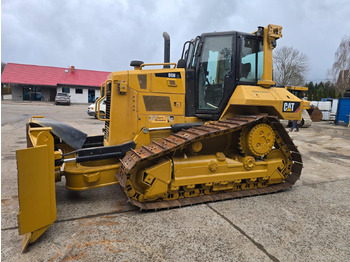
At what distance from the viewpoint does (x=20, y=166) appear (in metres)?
2.64

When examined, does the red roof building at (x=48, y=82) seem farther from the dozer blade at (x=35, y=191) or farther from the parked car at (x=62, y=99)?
the dozer blade at (x=35, y=191)

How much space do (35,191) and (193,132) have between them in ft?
7.61

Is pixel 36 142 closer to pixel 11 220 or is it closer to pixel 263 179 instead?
pixel 11 220

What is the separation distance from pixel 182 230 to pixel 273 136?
2.44 metres

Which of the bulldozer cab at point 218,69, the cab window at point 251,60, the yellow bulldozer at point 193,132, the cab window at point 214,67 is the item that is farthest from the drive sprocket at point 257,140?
the cab window at point 251,60

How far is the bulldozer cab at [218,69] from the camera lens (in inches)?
173

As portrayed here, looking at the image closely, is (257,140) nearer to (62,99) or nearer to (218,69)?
(218,69)

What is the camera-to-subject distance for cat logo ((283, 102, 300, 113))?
4.50m

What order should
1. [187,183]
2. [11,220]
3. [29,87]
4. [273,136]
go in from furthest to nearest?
[29,87]
[273,136]
[187,183]
[11,220]

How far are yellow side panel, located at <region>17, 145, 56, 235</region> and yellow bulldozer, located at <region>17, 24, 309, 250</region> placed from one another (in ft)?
1.98

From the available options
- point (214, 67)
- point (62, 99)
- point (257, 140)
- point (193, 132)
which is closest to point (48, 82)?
point (62, 99)

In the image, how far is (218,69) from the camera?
4461mm

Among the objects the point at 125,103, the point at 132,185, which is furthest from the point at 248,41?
the point at 132,185

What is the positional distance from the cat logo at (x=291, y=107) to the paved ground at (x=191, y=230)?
1553 millimetres
